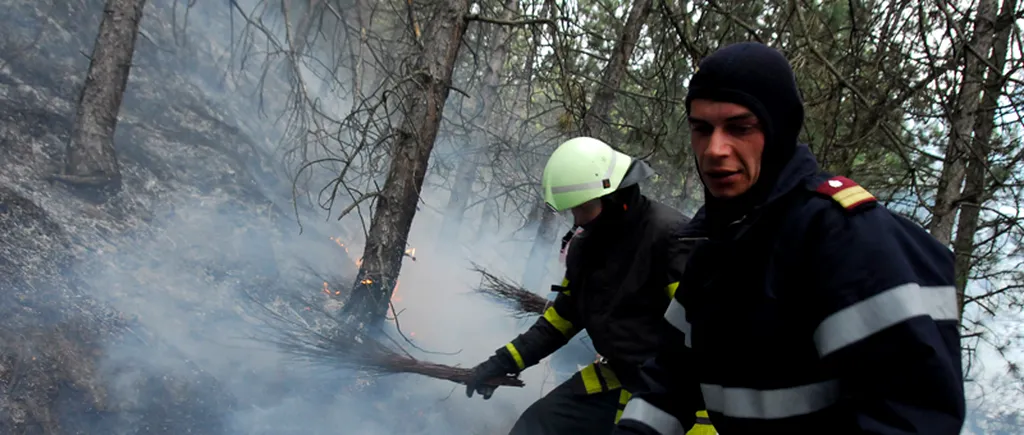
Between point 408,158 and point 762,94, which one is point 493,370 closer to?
point 408,158

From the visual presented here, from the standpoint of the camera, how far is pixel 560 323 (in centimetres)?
347

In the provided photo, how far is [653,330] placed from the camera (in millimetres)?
2850

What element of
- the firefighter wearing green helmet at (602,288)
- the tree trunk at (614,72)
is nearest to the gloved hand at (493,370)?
the firefighter wearing green helmet at (602,288)

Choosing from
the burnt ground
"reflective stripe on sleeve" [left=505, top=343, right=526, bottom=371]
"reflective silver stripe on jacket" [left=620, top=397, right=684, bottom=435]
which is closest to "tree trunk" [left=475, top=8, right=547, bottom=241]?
"reflective stripe on sleeve" [left=505, top=343, right=526, bottom=371]

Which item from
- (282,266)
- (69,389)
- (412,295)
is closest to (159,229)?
(282,266)

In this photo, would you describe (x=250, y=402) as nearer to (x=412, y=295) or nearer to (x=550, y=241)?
(x=412, y=295)

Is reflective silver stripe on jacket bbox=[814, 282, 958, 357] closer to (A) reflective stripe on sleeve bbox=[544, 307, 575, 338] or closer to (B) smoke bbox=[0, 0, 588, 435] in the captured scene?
(A) reflective stripe on sleeve bbox=[544, 307, 575, 338]

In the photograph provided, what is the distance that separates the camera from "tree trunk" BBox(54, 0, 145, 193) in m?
6.48

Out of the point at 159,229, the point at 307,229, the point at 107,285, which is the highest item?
the point at 307,229

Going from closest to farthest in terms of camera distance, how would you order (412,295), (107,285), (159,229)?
(107,285) < (159,229) < (412,295)

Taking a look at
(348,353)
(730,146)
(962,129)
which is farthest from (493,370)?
(962,129)

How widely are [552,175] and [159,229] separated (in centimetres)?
565

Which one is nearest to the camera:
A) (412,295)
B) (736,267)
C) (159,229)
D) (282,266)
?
(736,267)

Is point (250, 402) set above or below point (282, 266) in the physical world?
below
